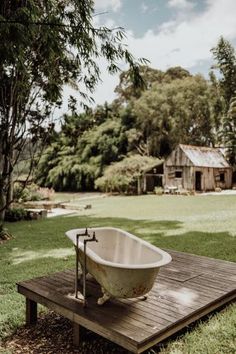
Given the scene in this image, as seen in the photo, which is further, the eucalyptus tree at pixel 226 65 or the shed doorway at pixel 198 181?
the eucalyptus tree at pixel 226 65

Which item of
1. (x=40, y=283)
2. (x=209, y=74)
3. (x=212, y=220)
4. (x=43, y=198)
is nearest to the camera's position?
(x=40, y=283)

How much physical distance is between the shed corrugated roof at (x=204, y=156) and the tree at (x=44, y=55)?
759 inches

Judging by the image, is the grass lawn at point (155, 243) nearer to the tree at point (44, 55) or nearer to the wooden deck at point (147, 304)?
the wooden deck at point (147, 304)

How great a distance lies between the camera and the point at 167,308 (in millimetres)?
3232

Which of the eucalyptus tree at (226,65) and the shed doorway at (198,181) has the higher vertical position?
the eucalyptus tree at (226,65)

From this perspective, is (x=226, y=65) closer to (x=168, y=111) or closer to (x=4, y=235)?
(x=168, y=111)

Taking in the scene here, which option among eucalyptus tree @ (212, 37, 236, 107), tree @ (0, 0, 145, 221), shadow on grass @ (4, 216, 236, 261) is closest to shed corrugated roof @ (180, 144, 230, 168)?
eucalyptus tree @ (212, 37, 236, 107)

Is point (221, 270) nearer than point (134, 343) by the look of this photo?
No

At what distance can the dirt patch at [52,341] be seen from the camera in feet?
10.4

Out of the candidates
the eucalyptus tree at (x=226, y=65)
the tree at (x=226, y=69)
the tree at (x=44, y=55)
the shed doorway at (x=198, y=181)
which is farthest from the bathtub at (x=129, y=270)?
the eucalyptus tree at (x=226, y=65)

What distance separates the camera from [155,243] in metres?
7.59

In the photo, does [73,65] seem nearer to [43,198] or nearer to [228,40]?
[43,198]

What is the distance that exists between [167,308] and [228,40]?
1334 inches

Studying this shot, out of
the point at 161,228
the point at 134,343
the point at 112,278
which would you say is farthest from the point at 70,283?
the point at 161,228
